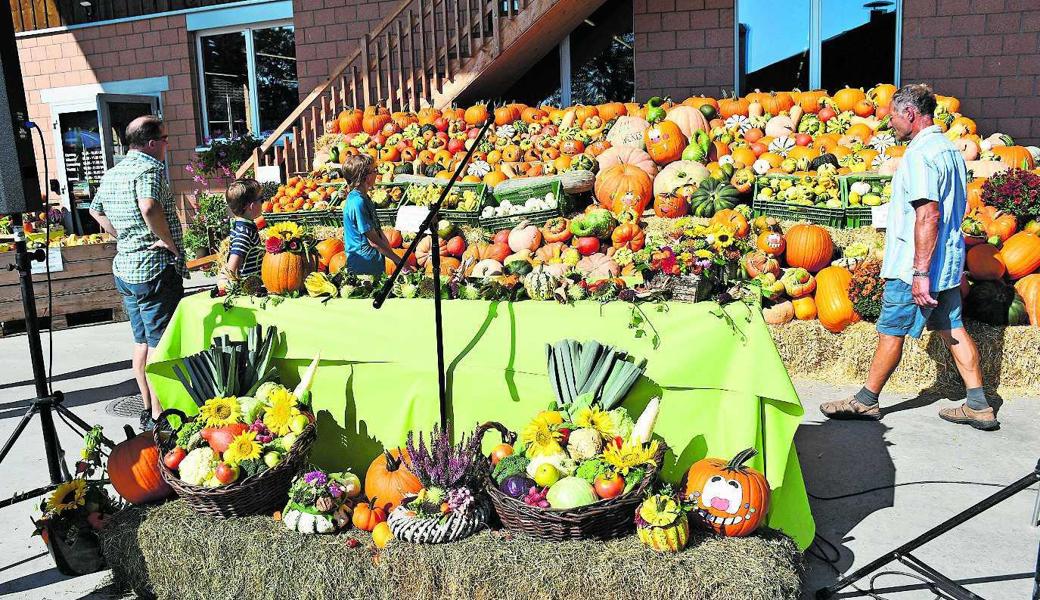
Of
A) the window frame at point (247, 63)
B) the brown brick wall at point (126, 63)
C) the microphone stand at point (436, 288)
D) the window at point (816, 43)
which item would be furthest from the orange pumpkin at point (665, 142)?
the brown brick wall at point (126, 63)

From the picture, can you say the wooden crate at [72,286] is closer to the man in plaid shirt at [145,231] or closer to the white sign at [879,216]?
the man in plaid shirt at [145,231]

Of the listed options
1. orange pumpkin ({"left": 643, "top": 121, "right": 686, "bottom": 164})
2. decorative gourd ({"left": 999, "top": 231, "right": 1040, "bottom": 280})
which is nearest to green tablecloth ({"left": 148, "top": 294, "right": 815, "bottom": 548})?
decorative gourd ({"left": 999, "top": 231, "right": 1040, "bottom": 280})

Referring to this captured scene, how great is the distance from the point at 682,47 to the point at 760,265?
5.76 meters

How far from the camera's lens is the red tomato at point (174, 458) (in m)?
3.21

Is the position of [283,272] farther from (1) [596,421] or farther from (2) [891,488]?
(2) [891,488]

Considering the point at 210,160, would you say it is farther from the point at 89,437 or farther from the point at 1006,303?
the point at 1006,303

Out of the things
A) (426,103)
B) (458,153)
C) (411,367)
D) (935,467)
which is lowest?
(935,467)

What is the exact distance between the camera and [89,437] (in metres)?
3.48

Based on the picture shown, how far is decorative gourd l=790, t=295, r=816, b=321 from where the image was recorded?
229 inches

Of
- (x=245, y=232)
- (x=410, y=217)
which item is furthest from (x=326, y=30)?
(x=245, y=232)

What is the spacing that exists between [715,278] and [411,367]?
4.66 feet

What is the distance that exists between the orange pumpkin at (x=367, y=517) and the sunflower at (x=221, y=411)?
70cm

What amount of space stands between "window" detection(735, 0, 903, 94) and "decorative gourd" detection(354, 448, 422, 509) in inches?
359

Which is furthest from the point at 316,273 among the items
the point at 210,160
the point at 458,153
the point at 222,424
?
the point at 210,160
